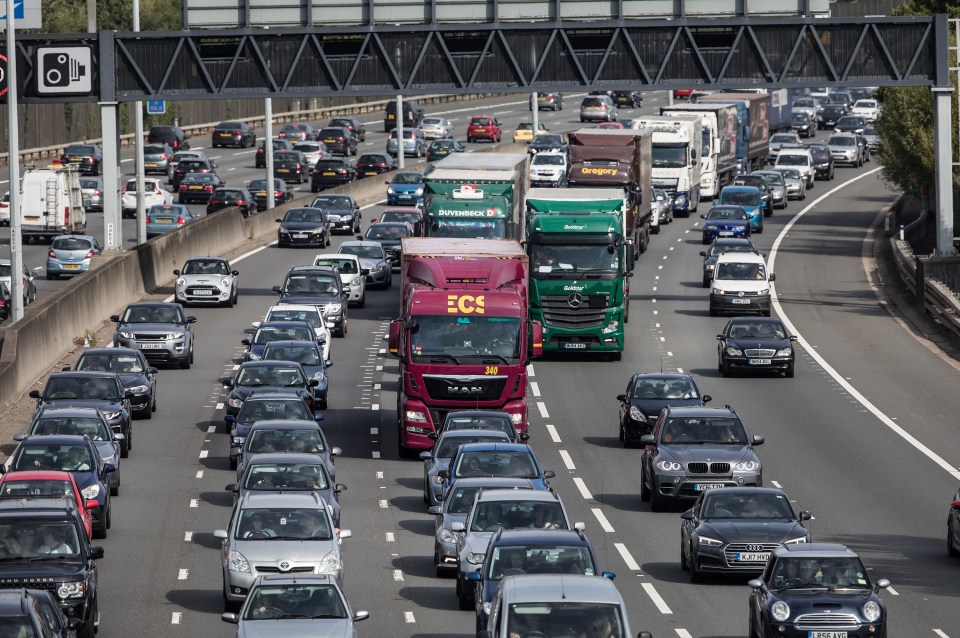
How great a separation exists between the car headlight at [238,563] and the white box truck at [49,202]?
46816mm

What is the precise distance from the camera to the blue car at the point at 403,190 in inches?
3236

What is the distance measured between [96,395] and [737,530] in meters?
14.9

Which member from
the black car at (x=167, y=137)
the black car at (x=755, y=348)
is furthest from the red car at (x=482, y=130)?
the black car at (x=755, y=348)

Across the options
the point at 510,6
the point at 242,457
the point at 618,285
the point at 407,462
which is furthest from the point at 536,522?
the point at 510,6

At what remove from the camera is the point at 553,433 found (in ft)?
126

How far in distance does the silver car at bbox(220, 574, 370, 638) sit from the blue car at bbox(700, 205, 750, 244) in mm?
50650

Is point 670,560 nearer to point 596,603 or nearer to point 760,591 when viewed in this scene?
point 760,591

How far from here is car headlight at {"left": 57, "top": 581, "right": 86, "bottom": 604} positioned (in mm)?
21484

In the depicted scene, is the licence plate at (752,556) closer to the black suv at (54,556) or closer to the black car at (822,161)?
the black suv at (54,556)

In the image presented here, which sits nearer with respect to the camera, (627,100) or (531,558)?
(531,558)

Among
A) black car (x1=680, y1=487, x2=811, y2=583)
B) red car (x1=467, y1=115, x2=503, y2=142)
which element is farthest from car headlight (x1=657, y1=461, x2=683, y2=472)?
red car (x1=467, y1=115, x2=503, y2=142)

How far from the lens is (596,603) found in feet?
57.5

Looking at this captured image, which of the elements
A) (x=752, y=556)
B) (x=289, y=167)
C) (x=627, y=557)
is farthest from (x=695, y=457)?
(x=289, y=167)

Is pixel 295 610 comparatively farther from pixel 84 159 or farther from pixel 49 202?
pixel 84 159
